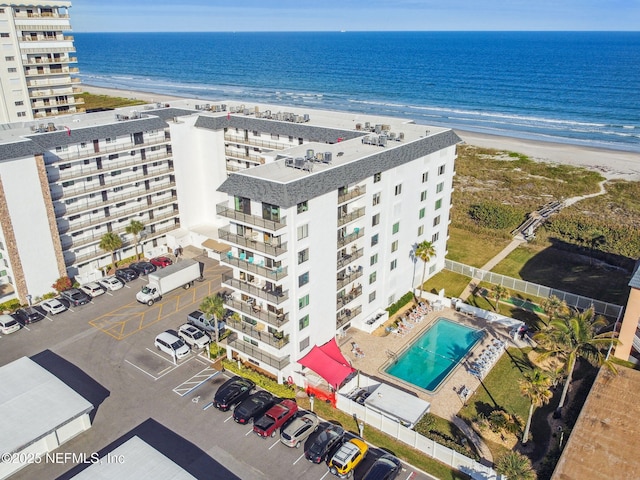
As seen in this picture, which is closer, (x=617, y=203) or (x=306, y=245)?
(x=306, y=245)

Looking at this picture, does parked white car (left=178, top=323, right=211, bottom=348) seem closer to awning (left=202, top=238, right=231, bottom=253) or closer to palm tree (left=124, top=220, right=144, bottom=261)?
awning (left=202, top=238, right=231, bottom=253)

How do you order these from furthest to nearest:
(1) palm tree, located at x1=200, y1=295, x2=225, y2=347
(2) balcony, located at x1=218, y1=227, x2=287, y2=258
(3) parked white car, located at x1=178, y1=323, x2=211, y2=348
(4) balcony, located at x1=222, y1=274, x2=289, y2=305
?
(3) parked white car, located at x1=178, y1=323, x2=211, y2=348 → (1) palm tree, located at x1=200, y1=295, x2=225, y2=347 → (4) balcony, located at x1=222, y1=274, x2=289, y2=305 → (2) balcony, located at x1=218, y1=227, x2=287, y2=258

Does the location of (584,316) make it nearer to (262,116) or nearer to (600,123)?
(262,116)

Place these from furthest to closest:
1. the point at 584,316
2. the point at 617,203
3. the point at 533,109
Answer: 1. the point at 533,109
2. the point at 617,203
3. the point at 584,316

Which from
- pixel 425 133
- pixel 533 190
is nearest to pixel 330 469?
pixel 425 133

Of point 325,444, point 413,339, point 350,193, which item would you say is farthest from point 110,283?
point 413,339

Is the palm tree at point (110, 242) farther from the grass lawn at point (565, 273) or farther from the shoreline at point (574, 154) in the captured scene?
the shoreline at point (574, 154)

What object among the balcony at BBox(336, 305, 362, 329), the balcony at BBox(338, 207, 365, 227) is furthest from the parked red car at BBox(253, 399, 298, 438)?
the balcony at BBox(338, 207, 365, 227)

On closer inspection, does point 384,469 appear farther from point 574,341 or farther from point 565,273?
point 565,273
